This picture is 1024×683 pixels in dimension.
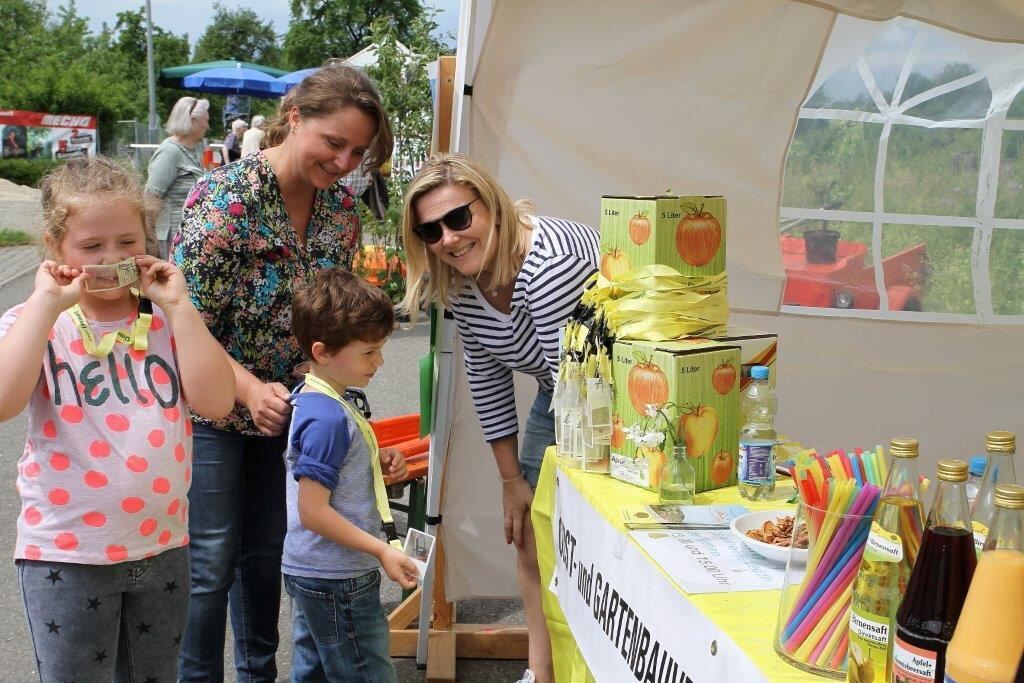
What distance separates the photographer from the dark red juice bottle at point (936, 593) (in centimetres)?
105

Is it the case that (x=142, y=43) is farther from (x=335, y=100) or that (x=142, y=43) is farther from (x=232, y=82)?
(x=335, y=100)

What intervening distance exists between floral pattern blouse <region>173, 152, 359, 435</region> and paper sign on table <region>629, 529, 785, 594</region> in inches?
47.9

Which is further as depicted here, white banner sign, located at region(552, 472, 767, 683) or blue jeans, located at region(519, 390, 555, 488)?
blue jeans, located at region(519, 390, 555, 488)

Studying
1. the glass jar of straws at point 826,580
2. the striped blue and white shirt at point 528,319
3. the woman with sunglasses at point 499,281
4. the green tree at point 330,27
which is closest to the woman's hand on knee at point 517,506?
the woman with sunglasses at point 499,281

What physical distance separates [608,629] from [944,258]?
238 centimetres

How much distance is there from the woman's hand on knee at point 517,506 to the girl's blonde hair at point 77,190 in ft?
4.46

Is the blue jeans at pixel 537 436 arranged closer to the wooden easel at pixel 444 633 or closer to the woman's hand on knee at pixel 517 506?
the woman's hand on knee at pixel 517 506

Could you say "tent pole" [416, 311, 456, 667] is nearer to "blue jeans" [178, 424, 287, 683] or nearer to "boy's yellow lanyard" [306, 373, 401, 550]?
"blue jeans" [178, 424, 287, 683]

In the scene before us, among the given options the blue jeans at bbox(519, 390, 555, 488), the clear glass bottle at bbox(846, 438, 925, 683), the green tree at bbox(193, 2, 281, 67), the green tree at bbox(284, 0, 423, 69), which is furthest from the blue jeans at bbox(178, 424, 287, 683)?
the green tree at bbox(193, 2, 281, 67)

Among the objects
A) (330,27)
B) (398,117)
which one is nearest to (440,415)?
(398,117)

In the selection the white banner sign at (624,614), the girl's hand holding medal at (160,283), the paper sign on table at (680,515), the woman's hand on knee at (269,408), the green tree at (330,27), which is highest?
the green tree at (330,27)

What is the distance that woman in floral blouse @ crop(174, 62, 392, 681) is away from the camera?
2486mm

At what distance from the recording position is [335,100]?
2.49m

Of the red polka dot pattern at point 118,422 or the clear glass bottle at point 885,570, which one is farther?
the red polka dot pattern at point 118,422
